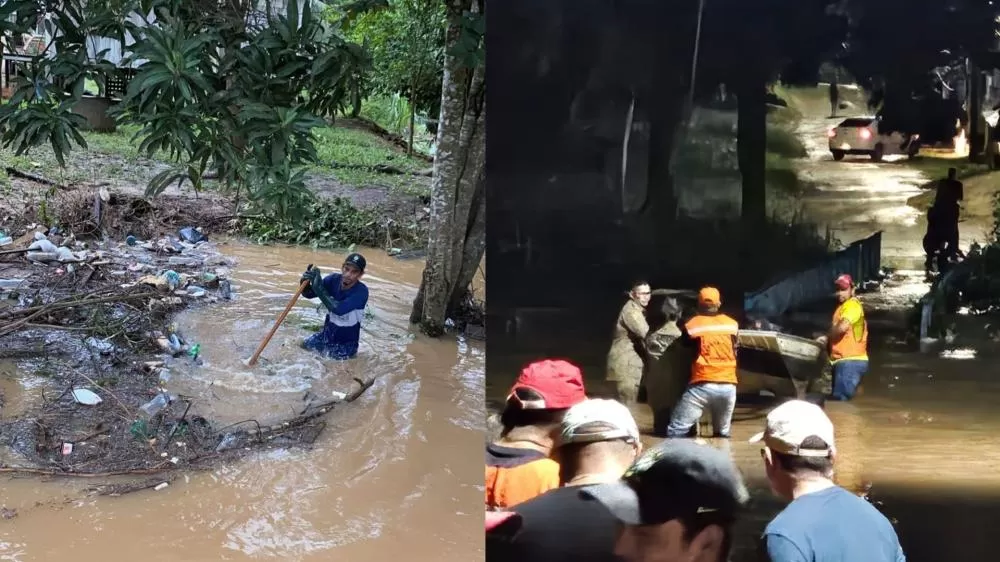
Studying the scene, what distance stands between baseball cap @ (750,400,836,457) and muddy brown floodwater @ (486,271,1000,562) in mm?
22

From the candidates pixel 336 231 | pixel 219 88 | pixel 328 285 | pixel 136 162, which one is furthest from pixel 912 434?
pixel 136 162

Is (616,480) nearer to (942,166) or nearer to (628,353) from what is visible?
(628,353)

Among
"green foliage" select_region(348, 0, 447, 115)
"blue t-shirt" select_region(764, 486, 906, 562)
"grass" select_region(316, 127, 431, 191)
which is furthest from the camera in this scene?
"grass" select_region(316, 127, 431, 191)

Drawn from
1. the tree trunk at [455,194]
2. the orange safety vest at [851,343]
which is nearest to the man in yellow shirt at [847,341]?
the orange safety vest at [851,343]

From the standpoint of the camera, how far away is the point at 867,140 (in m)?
1.79

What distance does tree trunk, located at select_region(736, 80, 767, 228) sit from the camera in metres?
1.76

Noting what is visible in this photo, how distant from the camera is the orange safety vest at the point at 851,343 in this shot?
180 centimetres

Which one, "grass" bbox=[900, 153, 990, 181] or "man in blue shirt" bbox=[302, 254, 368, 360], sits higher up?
"grass" bbox=[900, 153, 990, 181]

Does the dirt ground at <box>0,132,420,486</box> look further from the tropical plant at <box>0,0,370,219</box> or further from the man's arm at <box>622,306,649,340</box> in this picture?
the man's arm at <box>622,306,649,340</box>

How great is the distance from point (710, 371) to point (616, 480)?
1.03ft

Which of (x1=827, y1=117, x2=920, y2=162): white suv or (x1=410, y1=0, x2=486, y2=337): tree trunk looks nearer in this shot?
(x1=827, y1=117, x2=920, y2=162): white suv

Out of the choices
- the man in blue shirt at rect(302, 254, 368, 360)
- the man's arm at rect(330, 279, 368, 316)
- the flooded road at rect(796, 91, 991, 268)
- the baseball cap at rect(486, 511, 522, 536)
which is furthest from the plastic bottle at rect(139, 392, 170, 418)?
the flooded road at rect(796, 91, 991, 268)

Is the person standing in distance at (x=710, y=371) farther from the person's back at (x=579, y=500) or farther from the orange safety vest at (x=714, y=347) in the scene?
the person's back at (x=579, y=500)

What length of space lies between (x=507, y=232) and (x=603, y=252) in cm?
21
